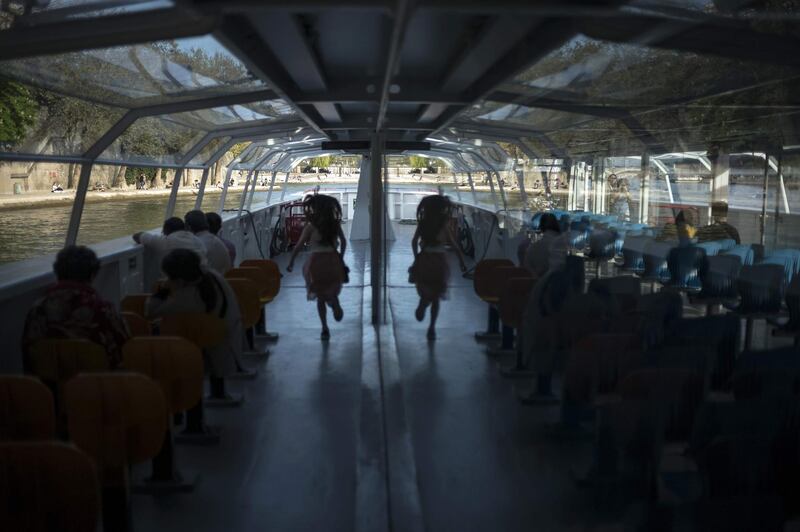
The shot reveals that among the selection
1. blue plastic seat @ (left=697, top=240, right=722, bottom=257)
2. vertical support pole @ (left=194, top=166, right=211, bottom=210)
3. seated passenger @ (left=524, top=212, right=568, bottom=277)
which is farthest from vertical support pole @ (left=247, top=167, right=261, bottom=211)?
blue plastic seat @ (left=697, top=240, right=722, bottom=257)

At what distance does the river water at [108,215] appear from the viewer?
4.59 meters

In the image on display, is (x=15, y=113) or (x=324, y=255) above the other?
(x=15, y=113)

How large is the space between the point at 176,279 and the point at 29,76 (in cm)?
153

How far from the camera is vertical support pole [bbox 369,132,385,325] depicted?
8.67 metres

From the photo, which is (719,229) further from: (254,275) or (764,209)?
(254,275)

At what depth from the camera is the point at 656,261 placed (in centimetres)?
488

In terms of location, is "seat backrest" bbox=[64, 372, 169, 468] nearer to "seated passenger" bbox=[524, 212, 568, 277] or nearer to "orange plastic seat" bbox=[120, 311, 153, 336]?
"orange plastic seat" bbox=[120, 311, 153, 336]

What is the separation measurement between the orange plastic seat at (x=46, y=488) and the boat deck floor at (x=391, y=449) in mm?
1465

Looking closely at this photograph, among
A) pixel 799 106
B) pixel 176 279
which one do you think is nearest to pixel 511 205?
pixel 176 279

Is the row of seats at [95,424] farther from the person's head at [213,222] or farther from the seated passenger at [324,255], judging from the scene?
the person's head at [213,222]

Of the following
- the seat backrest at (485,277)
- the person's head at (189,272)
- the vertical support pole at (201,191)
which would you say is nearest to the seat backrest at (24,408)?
the person's head at (189,272)

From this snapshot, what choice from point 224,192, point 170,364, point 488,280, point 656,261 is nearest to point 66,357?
point 170,364

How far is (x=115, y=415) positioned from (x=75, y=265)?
1243 millimetres

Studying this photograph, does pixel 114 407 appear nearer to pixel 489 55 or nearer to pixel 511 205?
pixel 489 55
